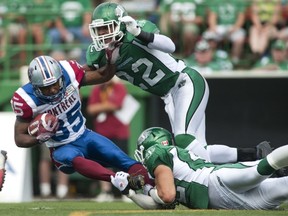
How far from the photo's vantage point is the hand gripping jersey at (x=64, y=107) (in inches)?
337

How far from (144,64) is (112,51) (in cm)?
42

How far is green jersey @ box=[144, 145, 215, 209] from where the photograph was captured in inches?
293

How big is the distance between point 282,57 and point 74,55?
9.64ft

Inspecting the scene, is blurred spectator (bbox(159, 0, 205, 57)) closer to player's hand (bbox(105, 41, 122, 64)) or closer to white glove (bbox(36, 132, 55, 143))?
player's hand (bbox(105, 41, 122, 64))

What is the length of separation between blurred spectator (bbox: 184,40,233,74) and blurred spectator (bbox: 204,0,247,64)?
205mm

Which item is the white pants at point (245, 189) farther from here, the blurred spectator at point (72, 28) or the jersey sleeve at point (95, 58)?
the blurred spectator at point (72, 28)

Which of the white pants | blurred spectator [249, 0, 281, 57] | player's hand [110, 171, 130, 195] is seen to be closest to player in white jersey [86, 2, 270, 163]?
player's hand [110, 171, 130, 195]

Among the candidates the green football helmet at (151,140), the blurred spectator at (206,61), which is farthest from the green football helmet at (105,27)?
the blurred spectator at (206,61)

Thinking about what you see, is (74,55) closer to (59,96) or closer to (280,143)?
(280,143)

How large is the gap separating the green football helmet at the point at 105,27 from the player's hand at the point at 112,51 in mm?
41

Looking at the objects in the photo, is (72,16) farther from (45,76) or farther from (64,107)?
(45,76)

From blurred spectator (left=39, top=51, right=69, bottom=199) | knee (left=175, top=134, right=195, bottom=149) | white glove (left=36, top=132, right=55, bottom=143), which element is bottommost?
blurred spectator (left=39, top=51, right=69, bottom=199)

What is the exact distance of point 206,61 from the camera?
13.0 meters

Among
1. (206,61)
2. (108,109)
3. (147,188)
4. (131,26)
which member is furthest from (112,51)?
(206,61)
